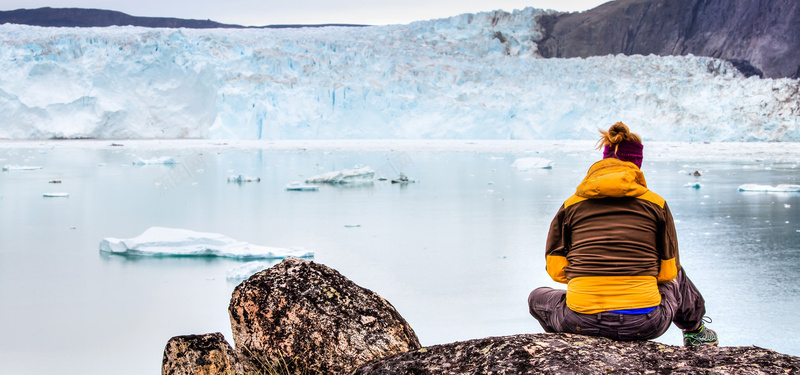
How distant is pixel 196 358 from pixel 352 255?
10.5ft

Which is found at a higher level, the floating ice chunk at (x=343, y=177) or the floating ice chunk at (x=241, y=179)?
the floating ice chunk at (x=343, y=177)

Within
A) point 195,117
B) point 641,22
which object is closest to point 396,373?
point 195,117

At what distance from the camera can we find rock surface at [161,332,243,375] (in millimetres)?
1612

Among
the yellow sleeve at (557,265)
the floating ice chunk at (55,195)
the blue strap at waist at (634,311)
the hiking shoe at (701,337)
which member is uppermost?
the yellow sleeve at (557,265)

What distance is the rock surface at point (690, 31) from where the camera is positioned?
24.5m

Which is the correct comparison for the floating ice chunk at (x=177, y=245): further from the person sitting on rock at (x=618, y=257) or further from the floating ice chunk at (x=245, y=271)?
the person sitting on rock at (x=618, y=257)

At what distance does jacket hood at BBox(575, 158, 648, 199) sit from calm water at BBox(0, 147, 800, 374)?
5.04ft

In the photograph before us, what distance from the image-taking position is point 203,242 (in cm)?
498

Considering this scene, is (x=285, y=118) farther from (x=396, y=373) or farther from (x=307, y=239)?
(x=396, y=373)

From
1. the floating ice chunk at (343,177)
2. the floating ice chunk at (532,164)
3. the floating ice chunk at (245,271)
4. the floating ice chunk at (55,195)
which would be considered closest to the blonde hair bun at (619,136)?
the floating ice chunk at (245,271)

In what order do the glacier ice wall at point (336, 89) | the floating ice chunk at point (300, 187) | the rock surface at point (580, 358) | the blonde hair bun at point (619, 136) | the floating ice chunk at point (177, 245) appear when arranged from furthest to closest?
the glacier ice wall at point (336, 89), the floating ice chunk at point (300, 187), the floating ice chunk at point (177, 245), the blonde hair bun at point (619, 136), the rock surface at point (580, 358)

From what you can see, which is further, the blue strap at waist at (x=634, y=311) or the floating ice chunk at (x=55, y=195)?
the floating ice chunk at (x=55, y=195)

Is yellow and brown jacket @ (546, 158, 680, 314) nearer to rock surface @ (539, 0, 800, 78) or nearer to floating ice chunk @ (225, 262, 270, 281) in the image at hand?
floating ice chunk @ (225, 262, 270, 281)

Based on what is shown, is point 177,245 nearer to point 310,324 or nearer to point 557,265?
point 310,324
